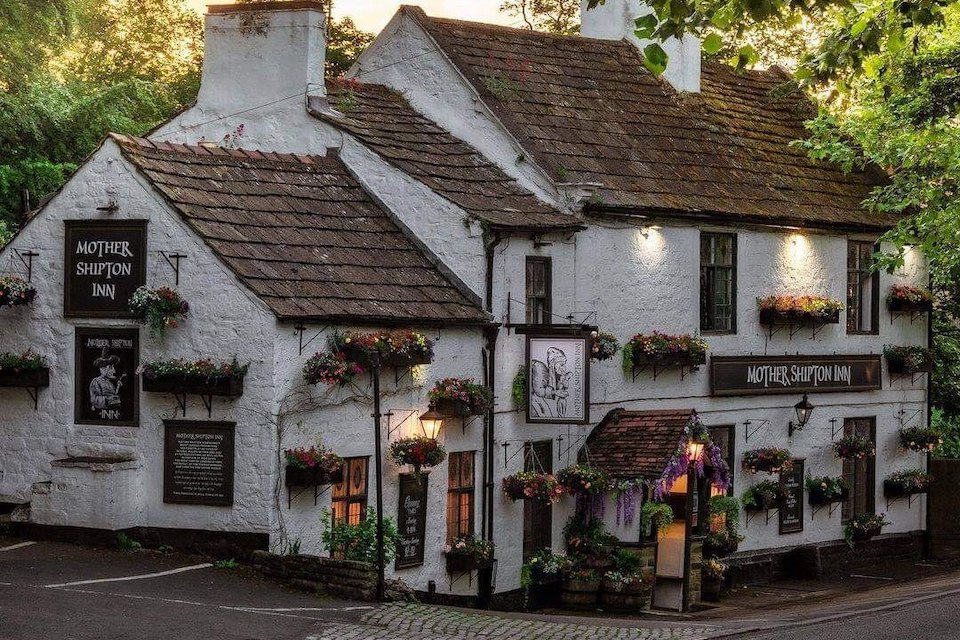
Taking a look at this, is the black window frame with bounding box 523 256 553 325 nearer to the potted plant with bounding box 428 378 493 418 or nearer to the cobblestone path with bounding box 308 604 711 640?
the potted plant with bounding box 428 378 493 418

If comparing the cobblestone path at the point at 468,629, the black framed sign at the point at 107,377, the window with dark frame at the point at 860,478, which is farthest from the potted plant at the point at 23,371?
the window with dark frame at the point at 860,478

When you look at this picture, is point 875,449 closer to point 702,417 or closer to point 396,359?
point 702,417

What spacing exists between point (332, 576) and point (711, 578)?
8070mm

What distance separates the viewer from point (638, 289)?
26328mm

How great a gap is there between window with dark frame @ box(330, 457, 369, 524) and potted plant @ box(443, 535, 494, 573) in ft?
5.50

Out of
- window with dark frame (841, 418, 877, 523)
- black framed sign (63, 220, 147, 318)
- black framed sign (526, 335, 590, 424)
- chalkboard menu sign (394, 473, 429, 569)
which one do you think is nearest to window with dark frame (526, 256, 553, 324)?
black framed sign (526, 335, 590, 424)

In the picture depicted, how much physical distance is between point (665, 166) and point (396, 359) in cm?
798

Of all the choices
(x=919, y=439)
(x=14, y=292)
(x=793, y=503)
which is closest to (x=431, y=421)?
(x=14, y=292)

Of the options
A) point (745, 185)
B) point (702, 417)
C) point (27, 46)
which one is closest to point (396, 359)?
point (702, 417)

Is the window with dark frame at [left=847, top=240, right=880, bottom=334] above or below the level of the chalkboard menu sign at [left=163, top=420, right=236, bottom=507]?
above

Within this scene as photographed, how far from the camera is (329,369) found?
20719 mm

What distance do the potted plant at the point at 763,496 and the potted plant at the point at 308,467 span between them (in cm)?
946

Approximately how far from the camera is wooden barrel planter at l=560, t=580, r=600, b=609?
24.2m

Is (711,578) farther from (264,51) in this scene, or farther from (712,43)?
(712,43)
